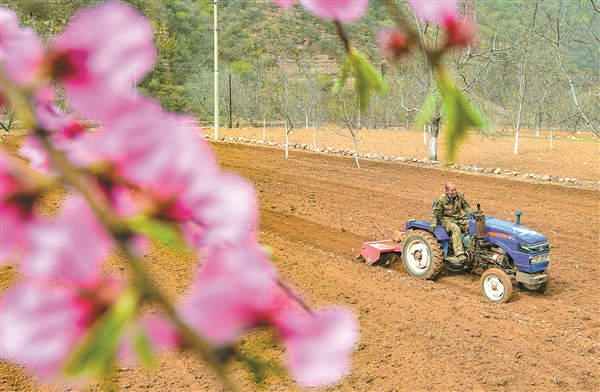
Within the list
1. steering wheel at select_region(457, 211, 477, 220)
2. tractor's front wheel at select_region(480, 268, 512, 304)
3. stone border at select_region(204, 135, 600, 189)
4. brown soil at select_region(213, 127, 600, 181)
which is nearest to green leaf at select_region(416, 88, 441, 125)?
tractor's front wheel at select_region(480, 268, 512, 304)

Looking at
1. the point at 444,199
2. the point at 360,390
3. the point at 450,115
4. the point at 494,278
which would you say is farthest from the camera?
the point at 444,199

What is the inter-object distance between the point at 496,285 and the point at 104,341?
20.7 ft

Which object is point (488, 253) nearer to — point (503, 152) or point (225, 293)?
point (225, 293)

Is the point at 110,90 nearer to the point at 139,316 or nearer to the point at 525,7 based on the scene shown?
the point at 139,316

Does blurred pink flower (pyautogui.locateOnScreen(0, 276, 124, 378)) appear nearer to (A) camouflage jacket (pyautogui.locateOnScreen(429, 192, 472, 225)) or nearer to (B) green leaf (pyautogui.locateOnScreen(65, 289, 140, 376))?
(B) green leaf (pyautogui.locateOnScreen(65, 289, 140, 376))

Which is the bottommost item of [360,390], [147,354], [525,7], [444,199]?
[360,390]

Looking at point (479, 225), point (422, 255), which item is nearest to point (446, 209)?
point (479, 225)

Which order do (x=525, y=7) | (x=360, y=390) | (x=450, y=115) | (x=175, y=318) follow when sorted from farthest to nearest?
(x=525, y=7)
(x=360, y=390)
(x=450, y=115)
(x=175, y=318)

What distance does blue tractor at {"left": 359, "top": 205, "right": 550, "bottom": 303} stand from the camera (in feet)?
19.9

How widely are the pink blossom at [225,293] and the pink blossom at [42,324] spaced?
1.5 inches

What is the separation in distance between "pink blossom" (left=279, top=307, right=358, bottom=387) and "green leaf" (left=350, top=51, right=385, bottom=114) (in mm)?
295

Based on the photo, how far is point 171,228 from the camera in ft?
0.64

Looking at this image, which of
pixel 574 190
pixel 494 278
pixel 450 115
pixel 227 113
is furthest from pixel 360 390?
pixel 227 113

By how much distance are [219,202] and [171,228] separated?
0.8 inches
